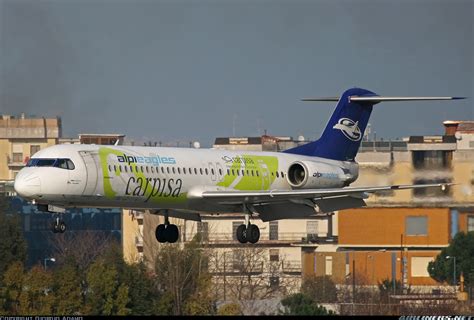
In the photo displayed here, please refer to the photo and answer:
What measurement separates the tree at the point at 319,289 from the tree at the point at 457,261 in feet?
17.1

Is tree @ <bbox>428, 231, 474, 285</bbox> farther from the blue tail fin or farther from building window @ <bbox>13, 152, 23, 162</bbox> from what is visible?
building window @ <bbox>13, 152, 23, 162</bbox>

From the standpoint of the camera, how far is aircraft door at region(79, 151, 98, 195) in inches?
1875

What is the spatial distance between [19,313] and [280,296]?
47.6 ft

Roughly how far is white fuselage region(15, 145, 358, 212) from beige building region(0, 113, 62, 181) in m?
71.5

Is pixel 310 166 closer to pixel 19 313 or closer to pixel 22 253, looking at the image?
pixel 19 313

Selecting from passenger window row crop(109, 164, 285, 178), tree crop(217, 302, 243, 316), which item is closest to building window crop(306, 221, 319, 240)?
tree crop(217, 302, 243, 316)

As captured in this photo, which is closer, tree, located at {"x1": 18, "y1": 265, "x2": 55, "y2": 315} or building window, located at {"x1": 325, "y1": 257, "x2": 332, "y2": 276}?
tree, located at {"x1": 18, "y1": 265, "x2": 55, "y2": 315}

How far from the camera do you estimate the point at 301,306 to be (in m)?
69.1

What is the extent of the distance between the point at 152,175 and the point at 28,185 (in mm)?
4251

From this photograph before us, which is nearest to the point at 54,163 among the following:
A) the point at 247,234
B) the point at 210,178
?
the point at 210,178

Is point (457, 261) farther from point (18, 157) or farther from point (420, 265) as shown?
point (18, 157)

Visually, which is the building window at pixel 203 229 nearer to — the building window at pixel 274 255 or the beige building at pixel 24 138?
the building window at pixel 274 255

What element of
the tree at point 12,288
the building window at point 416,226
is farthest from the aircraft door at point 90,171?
the building window at point 416,226

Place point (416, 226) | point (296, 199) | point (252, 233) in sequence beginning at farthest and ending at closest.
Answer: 1. point (416, 226)
2. point (296, 199)
3. point (252, 233)
